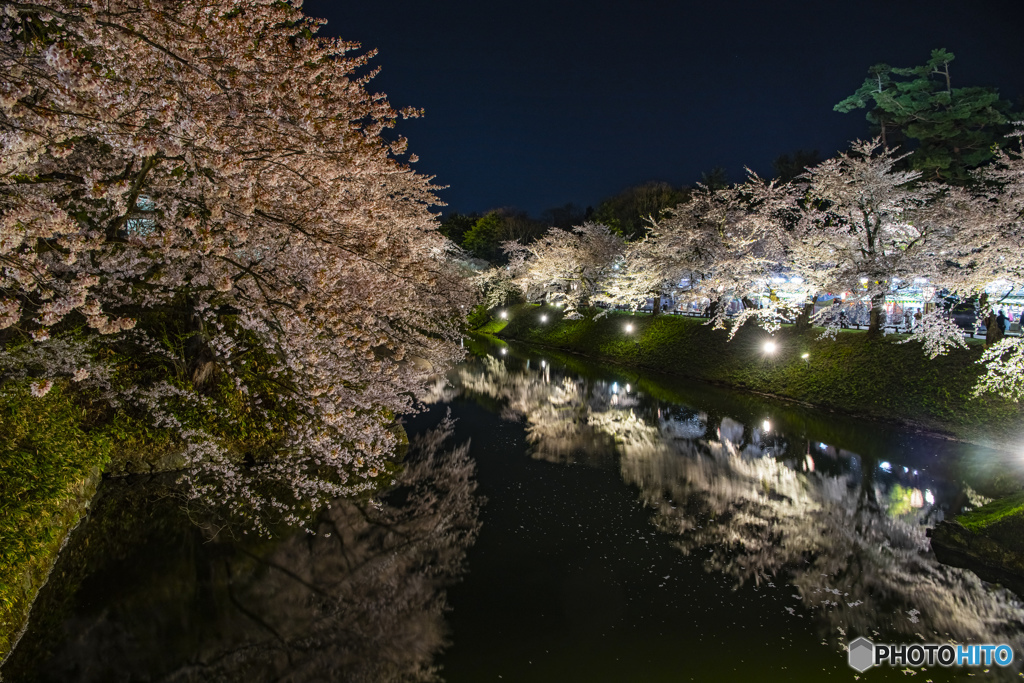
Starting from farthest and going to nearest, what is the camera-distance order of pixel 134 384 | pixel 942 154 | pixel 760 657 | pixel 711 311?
pixel 711 311
pixel 942 154
pixel 134 384
pixel 760 657

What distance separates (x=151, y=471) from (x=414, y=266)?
23.8 ft

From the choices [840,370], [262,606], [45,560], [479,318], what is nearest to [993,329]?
[840,370]

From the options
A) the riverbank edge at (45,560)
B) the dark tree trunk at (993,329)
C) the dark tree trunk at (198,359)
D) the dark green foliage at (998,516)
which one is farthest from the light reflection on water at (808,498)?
the riverbank edge at (45,560)

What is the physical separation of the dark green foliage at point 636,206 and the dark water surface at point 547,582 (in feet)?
107

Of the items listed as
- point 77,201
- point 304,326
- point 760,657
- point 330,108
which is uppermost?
point 330,108

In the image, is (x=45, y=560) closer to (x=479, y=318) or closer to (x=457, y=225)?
(x=479, y=318)

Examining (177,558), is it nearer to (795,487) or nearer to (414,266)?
(414,266)

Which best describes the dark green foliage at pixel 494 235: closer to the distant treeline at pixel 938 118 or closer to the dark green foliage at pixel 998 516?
the distant treeline at pixel 938 118

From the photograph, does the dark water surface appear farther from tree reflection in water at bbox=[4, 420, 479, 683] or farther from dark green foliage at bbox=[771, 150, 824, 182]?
dark green foliage at bbox=[771, 150, 824, 182]

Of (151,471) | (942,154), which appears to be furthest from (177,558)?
(942,154)

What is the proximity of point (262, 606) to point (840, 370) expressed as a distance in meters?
20.6

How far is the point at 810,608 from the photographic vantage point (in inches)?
295

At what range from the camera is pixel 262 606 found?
23.7 feet

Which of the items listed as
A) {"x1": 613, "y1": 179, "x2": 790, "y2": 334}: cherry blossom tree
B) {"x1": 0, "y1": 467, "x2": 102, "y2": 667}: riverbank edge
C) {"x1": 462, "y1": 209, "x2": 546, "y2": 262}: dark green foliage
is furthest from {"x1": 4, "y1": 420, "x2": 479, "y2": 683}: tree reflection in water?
{"x1": 462, "y1": 209, "x2": 546, "y2": 262}: dark green foliage
